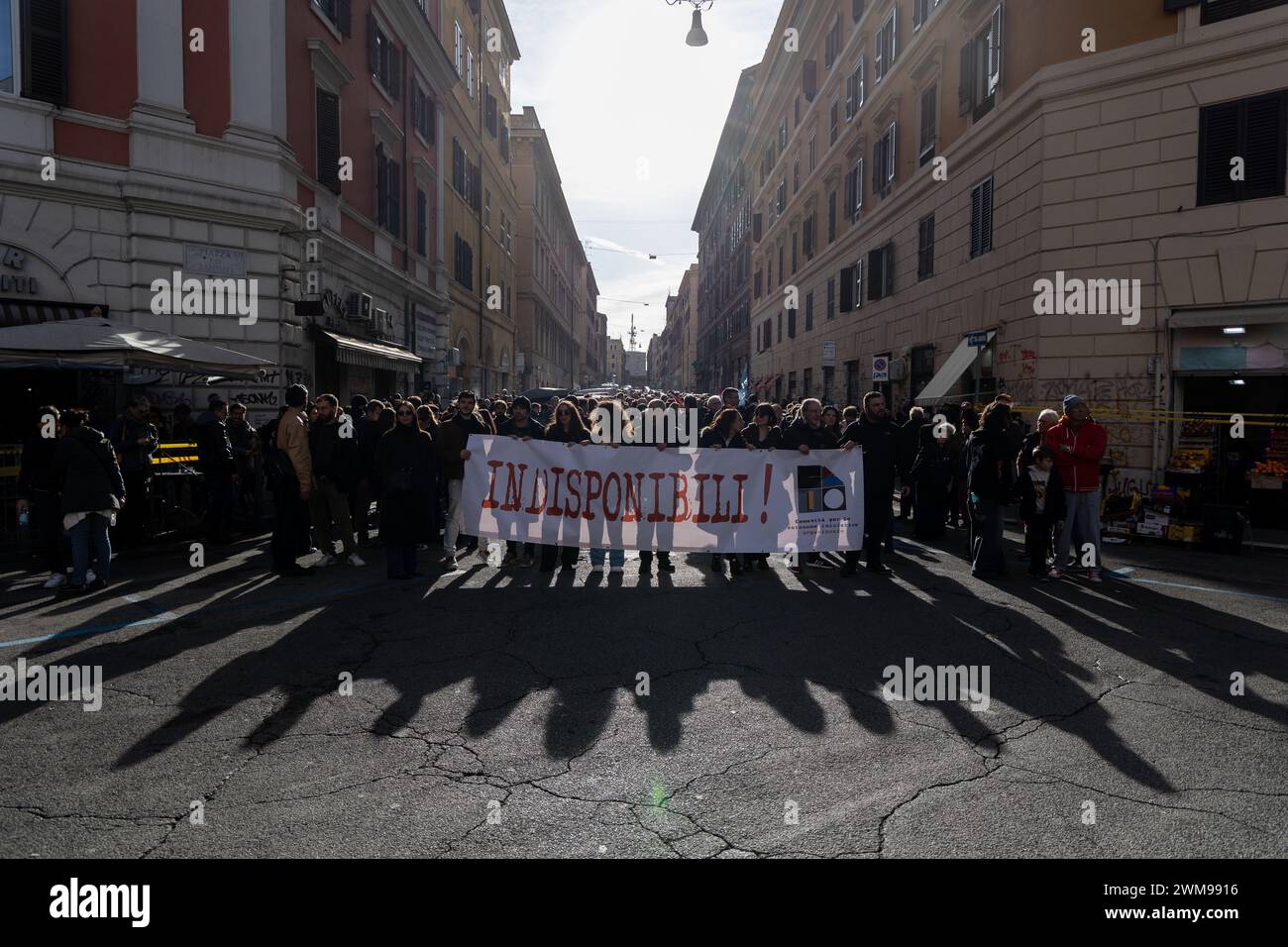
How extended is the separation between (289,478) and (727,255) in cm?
5831

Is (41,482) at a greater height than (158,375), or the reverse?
(158,375)

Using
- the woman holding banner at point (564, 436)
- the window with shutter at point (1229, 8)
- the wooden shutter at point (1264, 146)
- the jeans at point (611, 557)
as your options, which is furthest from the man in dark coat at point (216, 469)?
the window with shutter at point (1229, 8)

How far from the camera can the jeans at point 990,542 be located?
880cm

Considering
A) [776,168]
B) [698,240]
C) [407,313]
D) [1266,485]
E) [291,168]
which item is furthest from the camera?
[698,240]

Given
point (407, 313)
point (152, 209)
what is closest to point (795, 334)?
point (407, 313)

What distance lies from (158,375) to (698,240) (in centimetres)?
8367

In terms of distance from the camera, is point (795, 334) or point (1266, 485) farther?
point (795, 334)

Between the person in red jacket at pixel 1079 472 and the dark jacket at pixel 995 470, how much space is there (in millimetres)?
627

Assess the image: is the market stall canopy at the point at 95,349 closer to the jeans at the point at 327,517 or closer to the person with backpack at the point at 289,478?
the person with backpack at the point at 289,478

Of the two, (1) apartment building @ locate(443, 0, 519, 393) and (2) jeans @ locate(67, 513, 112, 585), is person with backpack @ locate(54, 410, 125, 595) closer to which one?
(2) jeans @ locate(67, 513, 112, 585)

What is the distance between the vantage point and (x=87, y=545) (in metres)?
8.23

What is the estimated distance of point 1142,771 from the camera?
4047mm

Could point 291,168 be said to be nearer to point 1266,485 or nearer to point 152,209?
point 152,209

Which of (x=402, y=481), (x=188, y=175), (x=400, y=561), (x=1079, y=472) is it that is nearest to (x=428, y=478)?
(x=402, y=481)
